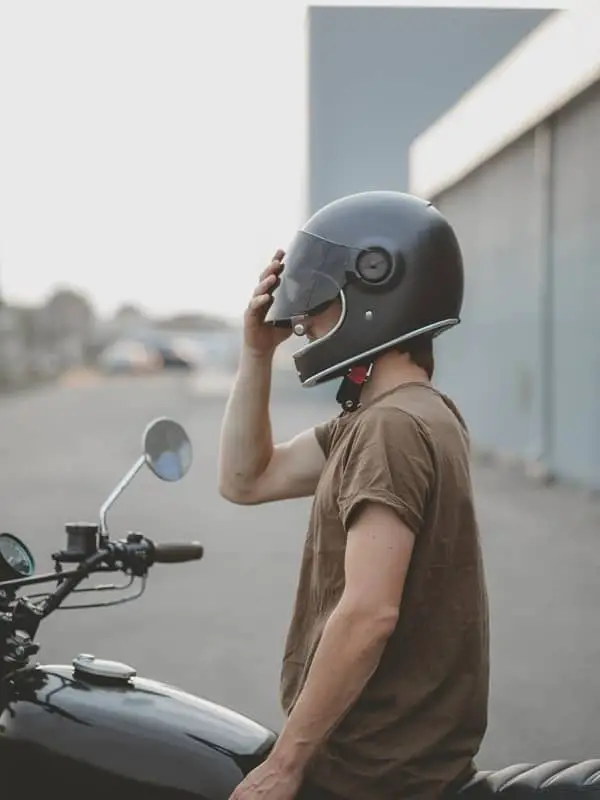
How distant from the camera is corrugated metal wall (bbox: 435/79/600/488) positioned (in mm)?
12453

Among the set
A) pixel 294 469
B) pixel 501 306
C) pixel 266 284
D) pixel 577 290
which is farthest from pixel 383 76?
pixel 266 284

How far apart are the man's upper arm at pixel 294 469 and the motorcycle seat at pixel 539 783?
81 centimetres

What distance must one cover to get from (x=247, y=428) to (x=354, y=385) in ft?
1.54

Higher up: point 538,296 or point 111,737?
point 538,296

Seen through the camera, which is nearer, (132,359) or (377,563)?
(377,563)

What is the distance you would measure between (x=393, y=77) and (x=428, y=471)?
17247mm

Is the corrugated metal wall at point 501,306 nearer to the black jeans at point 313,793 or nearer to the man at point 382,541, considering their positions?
the man at point 382,541

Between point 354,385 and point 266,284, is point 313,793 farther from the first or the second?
point 266,284

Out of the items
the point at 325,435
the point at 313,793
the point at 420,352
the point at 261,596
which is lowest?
the point at 261,596

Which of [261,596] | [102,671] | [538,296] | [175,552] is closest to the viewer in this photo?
[102,671]

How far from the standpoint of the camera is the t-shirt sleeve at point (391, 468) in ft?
5.98

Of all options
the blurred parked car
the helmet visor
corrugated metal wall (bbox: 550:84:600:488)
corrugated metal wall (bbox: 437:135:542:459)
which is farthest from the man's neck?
the blurred parked car

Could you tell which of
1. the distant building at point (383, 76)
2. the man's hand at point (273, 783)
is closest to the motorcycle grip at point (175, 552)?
the man's hand at point (273, 783)

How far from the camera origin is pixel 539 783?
6.26ft
